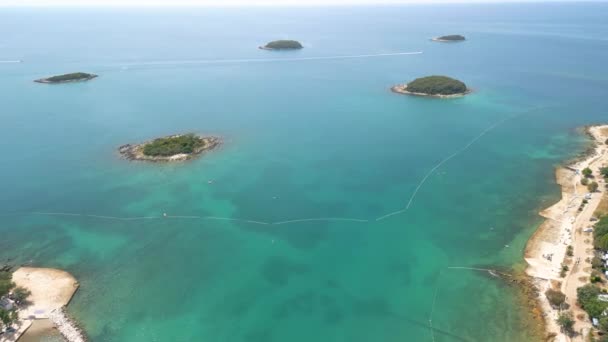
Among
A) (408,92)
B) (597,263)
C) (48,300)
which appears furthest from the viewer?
(408,92)

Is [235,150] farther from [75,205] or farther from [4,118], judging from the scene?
[4,118]

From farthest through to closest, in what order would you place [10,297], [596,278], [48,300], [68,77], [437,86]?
[68,77] < [437,86] < [596,278] < [48,300] < [10,297]

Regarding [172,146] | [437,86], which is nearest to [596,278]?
[172,146]

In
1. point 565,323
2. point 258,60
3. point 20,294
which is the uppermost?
point 258,60

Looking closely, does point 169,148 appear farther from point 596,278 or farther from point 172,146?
point 596,278

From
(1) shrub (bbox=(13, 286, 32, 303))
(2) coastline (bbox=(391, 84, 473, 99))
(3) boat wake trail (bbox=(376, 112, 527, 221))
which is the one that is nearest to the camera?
(1) shrub (bbox=(13, 286, 32, 303))

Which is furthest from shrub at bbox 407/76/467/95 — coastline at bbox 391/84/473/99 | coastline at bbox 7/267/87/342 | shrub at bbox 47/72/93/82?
shrub at bbox 47/72/93/82

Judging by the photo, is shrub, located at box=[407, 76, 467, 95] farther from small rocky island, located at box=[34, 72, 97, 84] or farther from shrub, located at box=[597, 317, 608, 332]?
small rocky island, located at box=[34, 72, 97, 84]
